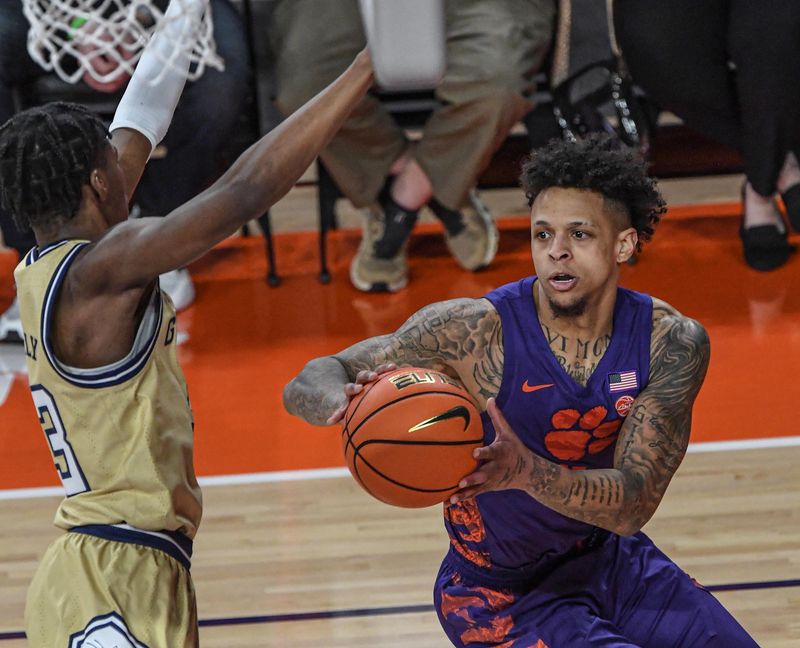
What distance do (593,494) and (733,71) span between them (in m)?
4.11

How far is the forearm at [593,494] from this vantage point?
2895mm

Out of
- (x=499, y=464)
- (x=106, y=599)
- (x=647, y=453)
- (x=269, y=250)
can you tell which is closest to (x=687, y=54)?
(x=269, y=250)

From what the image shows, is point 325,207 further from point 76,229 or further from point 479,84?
point 76,229

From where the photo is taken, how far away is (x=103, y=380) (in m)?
2.87

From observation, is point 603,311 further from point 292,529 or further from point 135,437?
point 292,529

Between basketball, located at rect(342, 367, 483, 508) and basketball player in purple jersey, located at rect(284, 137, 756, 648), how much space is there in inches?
11.3

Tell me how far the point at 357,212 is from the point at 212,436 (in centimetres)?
286

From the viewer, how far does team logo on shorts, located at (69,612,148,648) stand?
2801 mm

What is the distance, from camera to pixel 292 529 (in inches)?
183

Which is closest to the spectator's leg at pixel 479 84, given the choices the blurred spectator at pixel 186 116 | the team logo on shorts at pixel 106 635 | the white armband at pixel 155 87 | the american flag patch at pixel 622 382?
the blurred spectator at pixel 186 116

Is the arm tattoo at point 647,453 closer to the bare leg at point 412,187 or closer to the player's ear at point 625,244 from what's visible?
the player's ear at point 625,244

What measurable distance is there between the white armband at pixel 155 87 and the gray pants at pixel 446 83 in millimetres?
2765

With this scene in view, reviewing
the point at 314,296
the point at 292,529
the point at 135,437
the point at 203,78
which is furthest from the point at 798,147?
the point at 135,437

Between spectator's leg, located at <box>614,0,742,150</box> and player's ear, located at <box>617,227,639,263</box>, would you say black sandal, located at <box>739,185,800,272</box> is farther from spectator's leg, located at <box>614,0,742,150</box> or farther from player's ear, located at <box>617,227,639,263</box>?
player's ear, located at <box>617,227,639,263</box>
